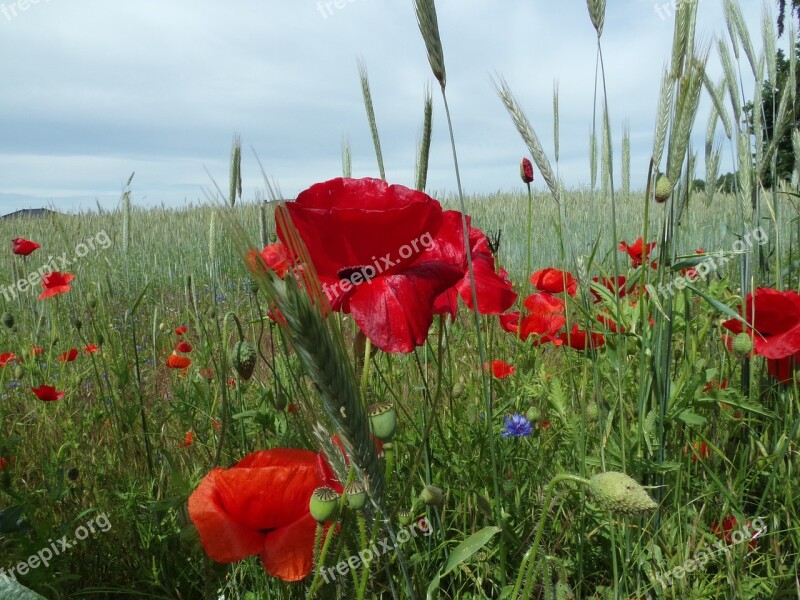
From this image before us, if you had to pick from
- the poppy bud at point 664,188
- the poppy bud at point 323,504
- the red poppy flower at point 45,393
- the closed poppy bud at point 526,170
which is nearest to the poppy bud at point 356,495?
the poppy bud at point 323,504

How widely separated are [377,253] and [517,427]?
715 millimetres

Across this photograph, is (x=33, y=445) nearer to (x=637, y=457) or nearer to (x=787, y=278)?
(x=637, y=457)

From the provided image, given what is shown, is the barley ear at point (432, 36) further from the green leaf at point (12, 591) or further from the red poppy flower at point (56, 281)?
the red poppy flower at point (56, 281)

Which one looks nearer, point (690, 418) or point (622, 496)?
point (622, 496)

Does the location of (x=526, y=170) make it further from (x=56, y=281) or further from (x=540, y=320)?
(x=56, y=281)

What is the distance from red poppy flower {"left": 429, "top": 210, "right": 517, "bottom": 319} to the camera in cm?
84

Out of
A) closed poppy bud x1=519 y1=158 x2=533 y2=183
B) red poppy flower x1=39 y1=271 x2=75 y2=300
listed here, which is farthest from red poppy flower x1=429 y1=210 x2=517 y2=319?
red poppy flower x1=39 y1=271 x2=75 y2=300

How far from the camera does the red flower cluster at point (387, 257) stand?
0.72m

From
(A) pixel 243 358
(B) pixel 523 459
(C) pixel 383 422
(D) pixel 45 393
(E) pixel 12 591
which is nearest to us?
(E) pixel 12 591

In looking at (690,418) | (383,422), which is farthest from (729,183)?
(383,422)

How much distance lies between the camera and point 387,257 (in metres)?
0.81

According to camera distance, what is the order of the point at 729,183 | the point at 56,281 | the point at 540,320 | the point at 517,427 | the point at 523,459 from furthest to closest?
1. the point at 56,281
2. the point at 729,183
3. the point at 540,320
4. the point at 517,427
5. the point at 523,459

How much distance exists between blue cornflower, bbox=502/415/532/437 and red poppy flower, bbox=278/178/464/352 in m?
0.62

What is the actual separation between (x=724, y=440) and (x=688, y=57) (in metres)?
0.95
